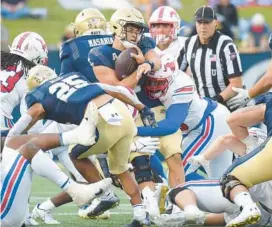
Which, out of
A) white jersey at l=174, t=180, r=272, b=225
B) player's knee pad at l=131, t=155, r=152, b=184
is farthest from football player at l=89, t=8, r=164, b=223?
white jersey at l=174, t=180, r=272, b=225

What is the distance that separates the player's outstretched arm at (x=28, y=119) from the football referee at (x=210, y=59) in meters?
2.86

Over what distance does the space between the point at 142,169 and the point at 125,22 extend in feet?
3.84

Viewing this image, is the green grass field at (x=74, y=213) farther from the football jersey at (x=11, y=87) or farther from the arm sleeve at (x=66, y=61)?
the arm sleeve at (x=66, y=61)

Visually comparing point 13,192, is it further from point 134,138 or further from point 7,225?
point 134,138

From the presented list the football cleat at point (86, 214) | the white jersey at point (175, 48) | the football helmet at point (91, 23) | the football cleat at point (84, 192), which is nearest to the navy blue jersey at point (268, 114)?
the football cleat at point (84, 192)

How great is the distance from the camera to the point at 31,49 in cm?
748

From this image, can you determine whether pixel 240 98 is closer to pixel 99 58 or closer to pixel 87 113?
pixel 99 58

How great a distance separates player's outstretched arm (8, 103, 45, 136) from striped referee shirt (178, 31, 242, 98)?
298 cm

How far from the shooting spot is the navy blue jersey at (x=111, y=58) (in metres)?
7.00

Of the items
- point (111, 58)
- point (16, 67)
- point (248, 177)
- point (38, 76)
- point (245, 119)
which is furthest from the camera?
point (16, 67)

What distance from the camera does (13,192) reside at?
230 inches

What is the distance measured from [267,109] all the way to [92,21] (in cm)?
216

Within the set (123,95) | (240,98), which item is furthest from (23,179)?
(240,98)

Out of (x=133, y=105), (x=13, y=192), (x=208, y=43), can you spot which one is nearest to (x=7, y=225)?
(x=13, y=192)
